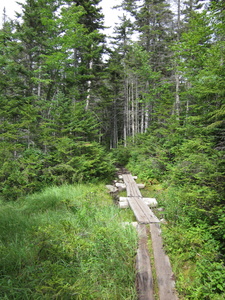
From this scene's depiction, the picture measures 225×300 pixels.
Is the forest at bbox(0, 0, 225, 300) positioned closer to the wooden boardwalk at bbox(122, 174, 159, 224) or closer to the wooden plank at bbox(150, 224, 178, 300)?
the wooden plank at bbox(150, 224, 178, 300)

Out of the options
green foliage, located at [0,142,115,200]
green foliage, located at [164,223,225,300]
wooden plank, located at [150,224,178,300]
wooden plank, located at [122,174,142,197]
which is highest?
green foliage, located at [0,142,115,200]

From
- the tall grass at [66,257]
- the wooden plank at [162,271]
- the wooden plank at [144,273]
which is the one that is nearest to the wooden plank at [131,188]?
the tall grass at [66,257]

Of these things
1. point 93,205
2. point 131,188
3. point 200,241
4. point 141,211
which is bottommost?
point 131,188

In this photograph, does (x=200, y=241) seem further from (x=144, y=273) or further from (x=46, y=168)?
(x=46, y=168)

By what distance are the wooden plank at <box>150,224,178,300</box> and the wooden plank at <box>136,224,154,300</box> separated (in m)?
0.15

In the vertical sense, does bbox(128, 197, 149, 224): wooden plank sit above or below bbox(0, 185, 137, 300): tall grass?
below

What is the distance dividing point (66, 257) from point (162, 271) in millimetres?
1803

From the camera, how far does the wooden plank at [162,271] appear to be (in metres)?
2.69

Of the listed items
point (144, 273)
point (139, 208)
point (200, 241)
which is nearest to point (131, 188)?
point (139, 208)

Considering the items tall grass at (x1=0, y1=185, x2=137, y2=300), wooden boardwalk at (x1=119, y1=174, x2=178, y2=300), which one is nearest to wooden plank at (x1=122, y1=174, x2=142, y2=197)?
wooden boardwalk at (x1=119, y1=174, x2=178, y2=300)

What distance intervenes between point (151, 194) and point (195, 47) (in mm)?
7440

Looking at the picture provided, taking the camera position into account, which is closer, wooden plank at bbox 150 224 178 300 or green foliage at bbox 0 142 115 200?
wooden plank at bbox 150 224 178 300

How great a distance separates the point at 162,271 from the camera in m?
3.10

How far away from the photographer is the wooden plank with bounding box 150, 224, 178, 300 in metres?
2.69
